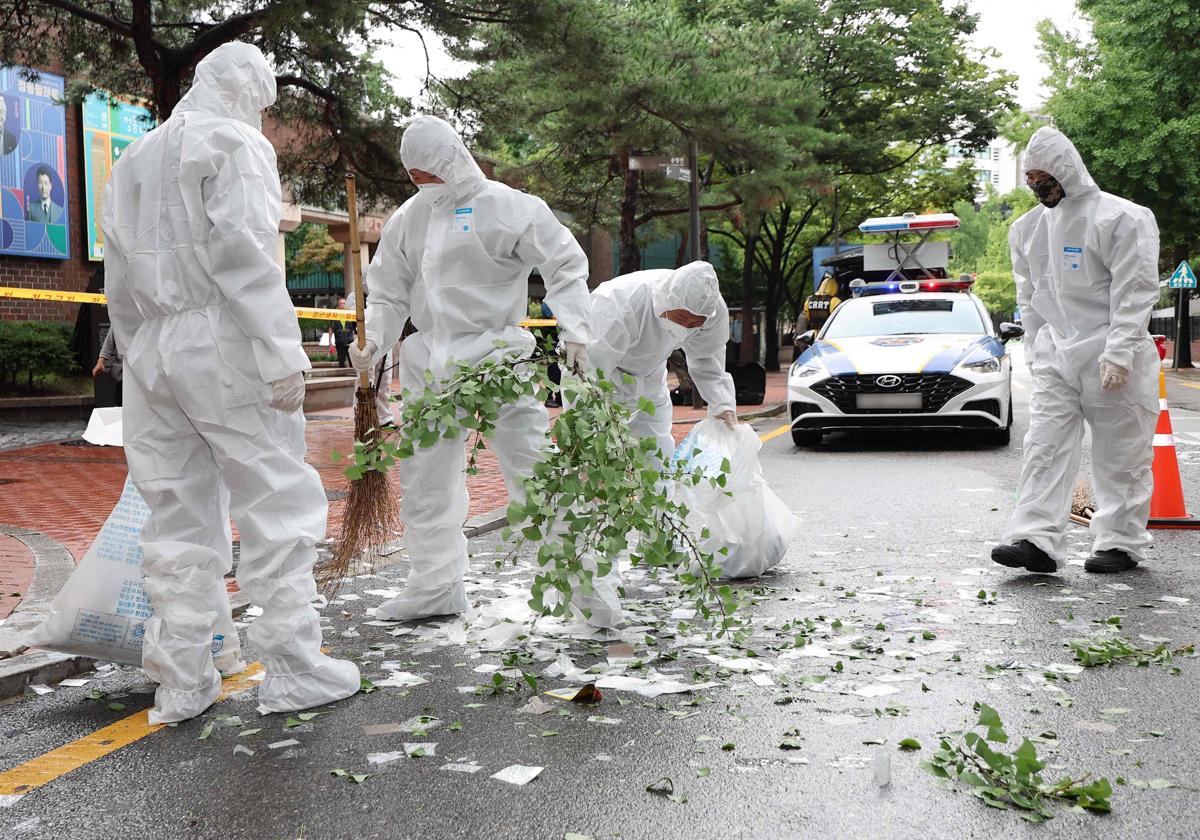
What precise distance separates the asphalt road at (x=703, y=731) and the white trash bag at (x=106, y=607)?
200 mm

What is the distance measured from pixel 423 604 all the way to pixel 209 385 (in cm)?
172

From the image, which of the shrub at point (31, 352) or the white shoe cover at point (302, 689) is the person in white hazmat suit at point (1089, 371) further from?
the shrub at point (31, 352)

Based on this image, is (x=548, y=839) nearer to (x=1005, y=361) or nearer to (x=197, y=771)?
(x=197, y=771)

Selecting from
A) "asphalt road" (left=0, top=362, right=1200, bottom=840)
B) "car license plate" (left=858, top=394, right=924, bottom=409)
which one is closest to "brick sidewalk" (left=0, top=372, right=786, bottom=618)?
"asphalt road" (left=0, top=362, right=1200, bottom=840)

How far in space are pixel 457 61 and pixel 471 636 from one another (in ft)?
35.7

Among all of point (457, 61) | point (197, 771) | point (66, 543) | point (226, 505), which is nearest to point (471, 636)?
point (226, 505)

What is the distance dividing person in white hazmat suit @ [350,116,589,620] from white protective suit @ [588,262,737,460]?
33.5 inches

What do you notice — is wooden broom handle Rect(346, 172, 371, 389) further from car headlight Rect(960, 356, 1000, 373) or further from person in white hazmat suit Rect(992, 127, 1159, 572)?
car headlight Rect(960, 356, 1000, 373)

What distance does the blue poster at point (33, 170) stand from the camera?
1762 cm

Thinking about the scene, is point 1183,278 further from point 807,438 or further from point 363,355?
point 363,355

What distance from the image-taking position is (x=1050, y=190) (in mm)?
6219

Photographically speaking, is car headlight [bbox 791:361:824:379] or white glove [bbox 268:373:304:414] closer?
white glove [bbox 268:373:304:414]

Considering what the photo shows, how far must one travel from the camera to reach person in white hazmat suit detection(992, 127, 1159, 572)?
19.7 feet

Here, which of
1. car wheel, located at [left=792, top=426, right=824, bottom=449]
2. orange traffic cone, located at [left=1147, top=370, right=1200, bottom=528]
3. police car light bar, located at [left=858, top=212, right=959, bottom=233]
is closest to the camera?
orange traffic cone, located at [left=1147, top=370, right=1200, bottom=528]
